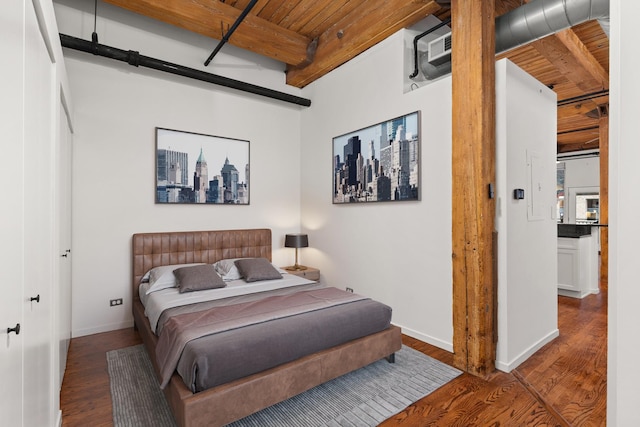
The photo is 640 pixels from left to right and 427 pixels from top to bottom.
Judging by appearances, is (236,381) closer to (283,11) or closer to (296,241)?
(296,241)

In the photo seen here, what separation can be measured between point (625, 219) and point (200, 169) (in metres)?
4.16

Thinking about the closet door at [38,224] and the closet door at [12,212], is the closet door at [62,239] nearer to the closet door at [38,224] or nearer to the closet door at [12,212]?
the closet door at [38,224]

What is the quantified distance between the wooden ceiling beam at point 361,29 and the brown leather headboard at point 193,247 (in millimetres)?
2467

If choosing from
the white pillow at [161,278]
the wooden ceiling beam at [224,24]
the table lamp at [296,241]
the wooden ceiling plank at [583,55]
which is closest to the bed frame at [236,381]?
the white pillow at [161,278]

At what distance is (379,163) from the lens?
3756mm

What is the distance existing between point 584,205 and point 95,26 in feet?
39.0

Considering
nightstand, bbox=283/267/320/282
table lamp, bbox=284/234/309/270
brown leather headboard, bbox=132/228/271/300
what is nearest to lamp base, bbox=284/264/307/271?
table lamp, bbox=284/234/309/270

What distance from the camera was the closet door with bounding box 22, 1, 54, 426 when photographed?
4.25 feet

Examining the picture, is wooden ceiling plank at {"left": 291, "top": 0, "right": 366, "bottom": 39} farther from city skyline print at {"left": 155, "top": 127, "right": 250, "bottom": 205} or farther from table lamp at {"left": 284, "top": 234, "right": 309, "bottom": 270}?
table lamp at {"left": 284, "top": 234, "right": 309, "bottom": 270}

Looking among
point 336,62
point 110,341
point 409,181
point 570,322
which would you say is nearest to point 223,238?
point 110,341

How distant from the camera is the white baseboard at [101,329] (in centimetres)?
342

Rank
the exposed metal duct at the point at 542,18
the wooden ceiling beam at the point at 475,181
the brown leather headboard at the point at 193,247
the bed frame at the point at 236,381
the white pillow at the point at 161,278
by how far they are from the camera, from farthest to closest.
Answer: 1. the brown leather headboard at the point at 193,247
2. the white pillow at the point at 161,278
3. the wooden ceiling beam at the point at 475,181
4. the exposed metal duct at the point at 542,18
5. the bed frame at the point at 236,381

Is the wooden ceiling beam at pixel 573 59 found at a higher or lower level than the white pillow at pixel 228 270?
higher

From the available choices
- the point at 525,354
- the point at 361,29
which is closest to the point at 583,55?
the point at 361,29
